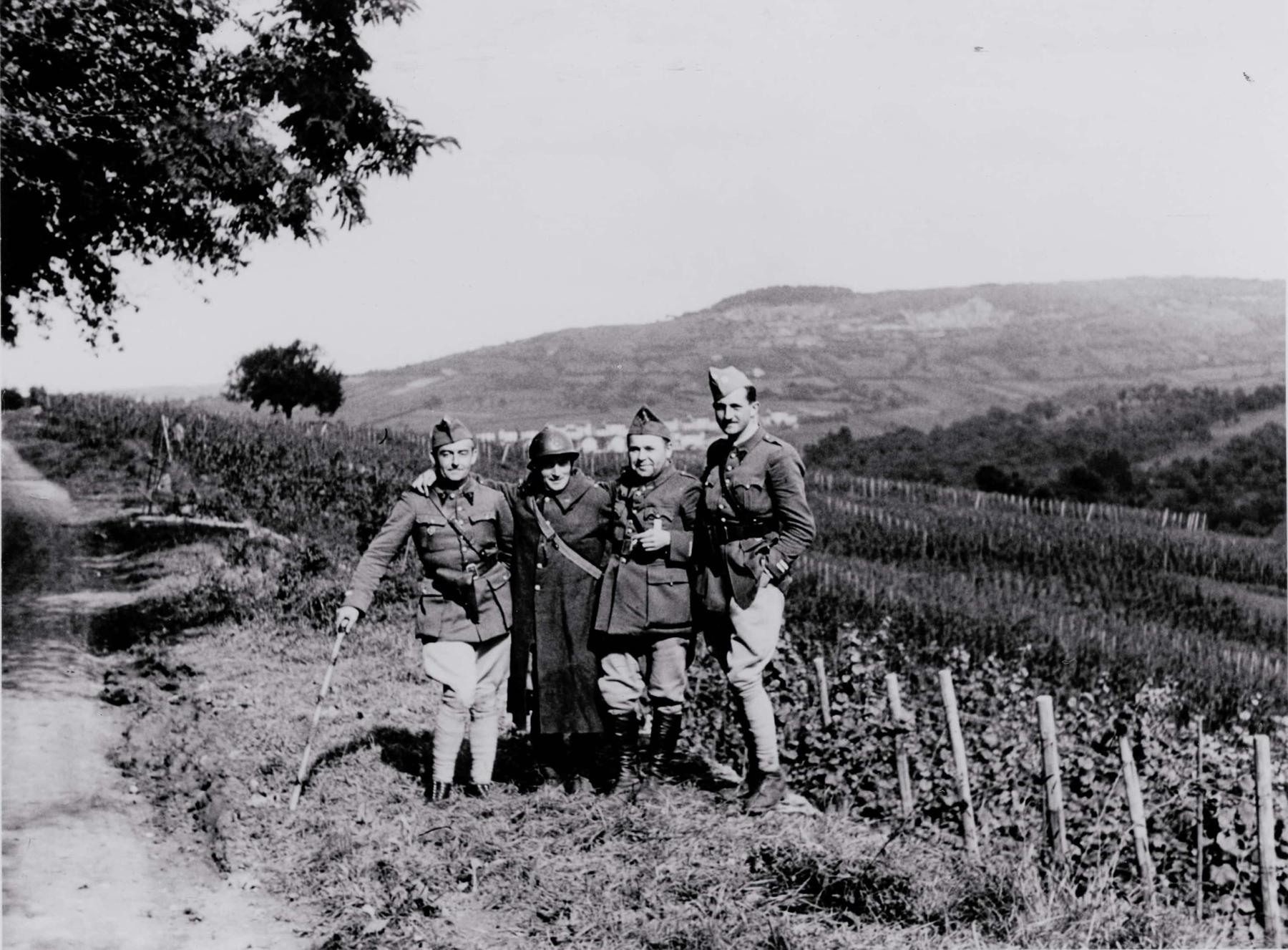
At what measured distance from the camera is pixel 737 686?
18.4 ft

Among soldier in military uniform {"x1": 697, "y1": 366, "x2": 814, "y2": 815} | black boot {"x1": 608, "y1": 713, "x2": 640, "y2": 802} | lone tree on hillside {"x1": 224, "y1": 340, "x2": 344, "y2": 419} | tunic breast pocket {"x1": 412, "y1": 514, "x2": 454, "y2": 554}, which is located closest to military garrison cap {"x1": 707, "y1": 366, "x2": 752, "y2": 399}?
soldier in military uniform {"x1": 697, "y1": 366, "x2": 814, "y2": 815}

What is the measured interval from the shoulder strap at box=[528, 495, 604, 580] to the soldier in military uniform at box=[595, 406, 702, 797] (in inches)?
4.3

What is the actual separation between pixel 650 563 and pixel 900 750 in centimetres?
175

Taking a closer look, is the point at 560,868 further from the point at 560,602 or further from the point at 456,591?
the point at 456,591

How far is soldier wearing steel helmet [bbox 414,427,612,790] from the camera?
224 inches

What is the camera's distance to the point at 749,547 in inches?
218

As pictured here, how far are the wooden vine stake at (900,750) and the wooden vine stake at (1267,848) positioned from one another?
161 cm

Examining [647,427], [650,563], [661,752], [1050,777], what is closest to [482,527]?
[650,563]

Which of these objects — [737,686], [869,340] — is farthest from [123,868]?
[869,340]

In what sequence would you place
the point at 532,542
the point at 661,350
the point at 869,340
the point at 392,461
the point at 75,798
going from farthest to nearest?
the point at 869,340 < the point at 661,350 < the point at 392,461 < the point at 75,798 < the point at 532,542

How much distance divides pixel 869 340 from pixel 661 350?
26449 mm

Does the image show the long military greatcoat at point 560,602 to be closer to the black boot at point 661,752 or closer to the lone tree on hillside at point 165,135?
the black boot at point 661,752

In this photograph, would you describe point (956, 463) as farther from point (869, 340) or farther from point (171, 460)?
point (171, 460)

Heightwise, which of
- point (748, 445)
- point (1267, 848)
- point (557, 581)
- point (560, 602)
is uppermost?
point (748, 445)
